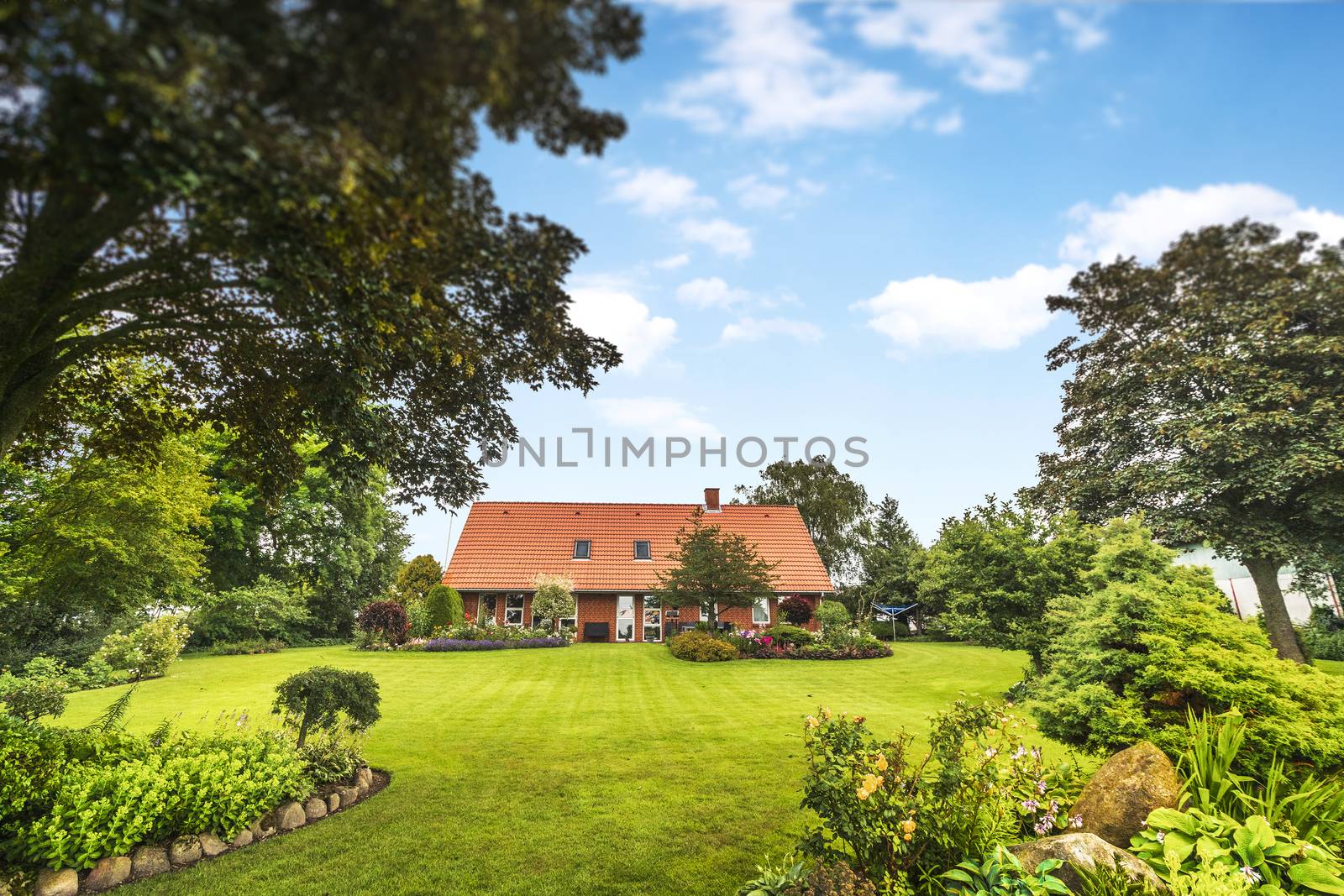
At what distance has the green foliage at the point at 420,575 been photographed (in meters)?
30.0

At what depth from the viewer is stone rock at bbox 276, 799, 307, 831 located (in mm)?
6254

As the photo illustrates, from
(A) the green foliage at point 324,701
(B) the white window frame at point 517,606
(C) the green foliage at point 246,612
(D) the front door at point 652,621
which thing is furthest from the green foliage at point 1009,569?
(C) the green foliage at point 246,612

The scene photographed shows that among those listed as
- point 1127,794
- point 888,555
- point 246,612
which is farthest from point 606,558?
point 1127,794

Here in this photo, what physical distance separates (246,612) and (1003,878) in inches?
1122

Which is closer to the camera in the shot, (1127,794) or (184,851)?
(1127,794)

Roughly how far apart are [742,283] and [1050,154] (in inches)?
114

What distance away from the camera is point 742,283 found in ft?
19.2

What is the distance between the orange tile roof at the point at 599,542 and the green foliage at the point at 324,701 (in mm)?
18490

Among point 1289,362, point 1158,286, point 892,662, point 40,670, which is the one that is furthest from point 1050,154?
point 40,670

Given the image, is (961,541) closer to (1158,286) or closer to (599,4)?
(1158,286)

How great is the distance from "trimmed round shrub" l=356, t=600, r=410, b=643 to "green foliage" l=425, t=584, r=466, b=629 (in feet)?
3.53

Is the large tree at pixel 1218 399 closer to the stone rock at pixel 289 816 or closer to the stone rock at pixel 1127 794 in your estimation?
the stone rock at pixel 1127 794

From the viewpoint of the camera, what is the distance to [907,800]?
4406 mm

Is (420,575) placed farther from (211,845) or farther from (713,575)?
(211,845)
